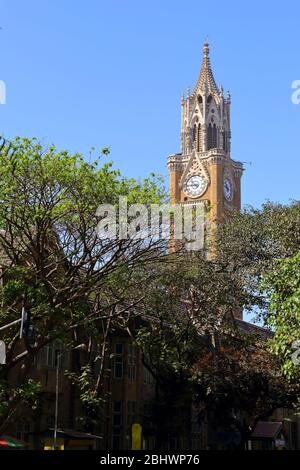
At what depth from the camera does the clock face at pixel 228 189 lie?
103938 mm

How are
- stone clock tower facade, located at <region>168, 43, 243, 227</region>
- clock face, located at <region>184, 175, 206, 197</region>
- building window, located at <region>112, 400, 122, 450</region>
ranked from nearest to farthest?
building window, located at <region>112, 400, 122, 450</region> → stone clock tower facade, located at <region>168, 43, 243, 227</region> → clock face, located at <region>184, 175, 206, 197</region>

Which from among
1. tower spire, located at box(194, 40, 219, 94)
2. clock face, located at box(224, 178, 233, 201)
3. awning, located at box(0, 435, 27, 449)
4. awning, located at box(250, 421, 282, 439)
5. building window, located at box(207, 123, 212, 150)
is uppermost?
tower spire, located at box(194, 40, 219, 94)

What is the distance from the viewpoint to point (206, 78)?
358ft

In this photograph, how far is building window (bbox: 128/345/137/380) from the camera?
43031 mm

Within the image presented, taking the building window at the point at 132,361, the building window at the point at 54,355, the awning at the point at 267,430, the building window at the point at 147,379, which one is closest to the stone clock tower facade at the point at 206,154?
the awning at the point at 267,430

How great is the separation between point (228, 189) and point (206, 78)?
57.0ft

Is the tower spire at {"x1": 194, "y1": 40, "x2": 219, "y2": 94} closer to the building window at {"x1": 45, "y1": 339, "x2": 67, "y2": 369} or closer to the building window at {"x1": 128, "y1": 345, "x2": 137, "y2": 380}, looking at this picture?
the building window at {"x1": 128, "y1": 345, "x2": 137, "y2": 380}

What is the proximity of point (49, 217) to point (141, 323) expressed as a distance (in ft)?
51.7

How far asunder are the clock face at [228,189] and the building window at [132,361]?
204ft

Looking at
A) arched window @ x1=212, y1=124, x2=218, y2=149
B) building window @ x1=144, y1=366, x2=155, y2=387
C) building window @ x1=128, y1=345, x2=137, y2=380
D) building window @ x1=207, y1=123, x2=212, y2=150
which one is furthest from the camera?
arched window @ x1=212, y1=124, x2=218, y2=149

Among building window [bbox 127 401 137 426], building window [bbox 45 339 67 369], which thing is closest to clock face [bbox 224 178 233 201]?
building window [bbox 127 401 137 426]

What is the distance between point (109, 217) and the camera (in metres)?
26.0

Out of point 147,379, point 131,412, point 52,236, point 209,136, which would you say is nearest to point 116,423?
point 131,412

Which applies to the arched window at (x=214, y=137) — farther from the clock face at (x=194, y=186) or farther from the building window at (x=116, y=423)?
the building window at (x=116, y=423)
